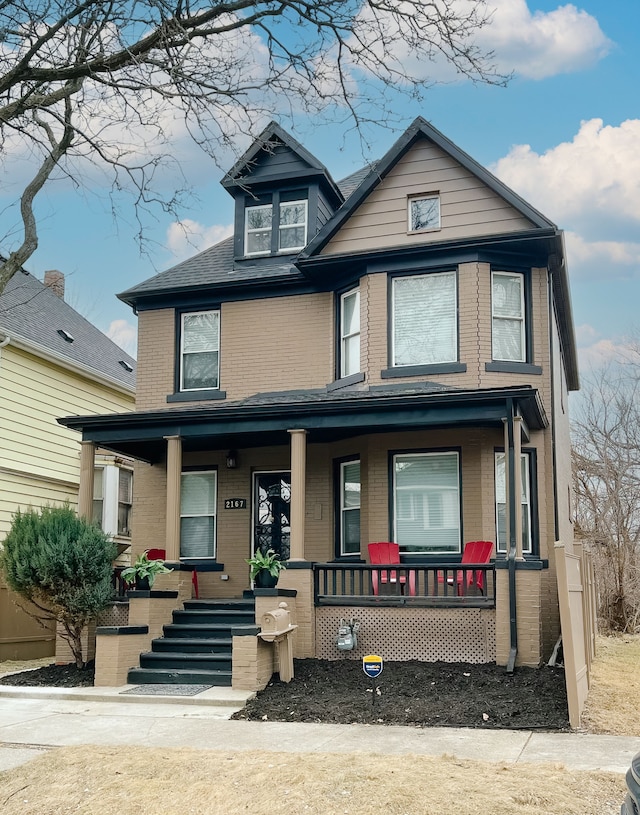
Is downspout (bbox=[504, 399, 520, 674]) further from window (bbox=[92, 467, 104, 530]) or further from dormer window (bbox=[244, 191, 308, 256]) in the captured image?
window (bbox=[92, 467, 104, 530])

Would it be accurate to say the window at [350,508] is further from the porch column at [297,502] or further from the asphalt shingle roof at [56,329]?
the asphalt shingle roof at [56,329]

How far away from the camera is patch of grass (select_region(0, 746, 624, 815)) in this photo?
5.99m

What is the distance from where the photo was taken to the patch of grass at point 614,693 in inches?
Answer: 351

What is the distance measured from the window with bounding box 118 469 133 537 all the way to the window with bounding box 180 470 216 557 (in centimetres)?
424

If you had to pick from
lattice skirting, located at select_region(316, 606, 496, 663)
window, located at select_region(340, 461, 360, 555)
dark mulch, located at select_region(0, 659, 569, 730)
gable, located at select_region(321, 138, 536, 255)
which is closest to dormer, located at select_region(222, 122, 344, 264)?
gable, located at select_region(321, 138, 536, 255)

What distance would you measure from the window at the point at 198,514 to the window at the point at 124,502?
4.24m

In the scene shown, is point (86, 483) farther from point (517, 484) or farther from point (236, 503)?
point (517, 484)

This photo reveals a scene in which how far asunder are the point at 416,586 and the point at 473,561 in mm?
969

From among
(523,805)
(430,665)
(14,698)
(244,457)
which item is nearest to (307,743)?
(523,805)

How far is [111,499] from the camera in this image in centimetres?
1975

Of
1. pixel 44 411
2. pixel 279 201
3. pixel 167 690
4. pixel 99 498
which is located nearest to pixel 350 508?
pixel 167 690

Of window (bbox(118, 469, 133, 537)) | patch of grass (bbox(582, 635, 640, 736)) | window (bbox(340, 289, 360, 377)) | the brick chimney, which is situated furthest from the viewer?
the brick chimney

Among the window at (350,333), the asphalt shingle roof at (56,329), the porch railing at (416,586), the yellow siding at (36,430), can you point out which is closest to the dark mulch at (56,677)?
the porch railing at (416,586)

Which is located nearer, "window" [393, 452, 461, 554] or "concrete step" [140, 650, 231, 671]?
"concrete step" [140, 650, 231, 671]
